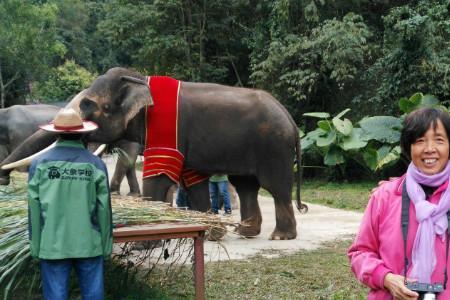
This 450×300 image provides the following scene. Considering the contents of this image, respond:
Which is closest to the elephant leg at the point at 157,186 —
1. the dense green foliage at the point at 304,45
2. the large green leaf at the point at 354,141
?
the large green leaf at the point at 354,141

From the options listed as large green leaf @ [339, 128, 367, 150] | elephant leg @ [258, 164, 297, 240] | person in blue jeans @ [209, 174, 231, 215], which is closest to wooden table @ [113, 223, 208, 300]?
elephant leg @ [258, 164, 297, 240]

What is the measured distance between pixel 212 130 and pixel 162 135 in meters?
0.60

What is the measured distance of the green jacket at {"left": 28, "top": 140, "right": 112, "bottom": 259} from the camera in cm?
372

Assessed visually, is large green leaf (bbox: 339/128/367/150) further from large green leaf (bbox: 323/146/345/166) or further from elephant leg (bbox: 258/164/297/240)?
elephant leg (bbox: 258/164/297/240)

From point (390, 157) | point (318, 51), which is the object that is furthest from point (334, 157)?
point (318, 51)

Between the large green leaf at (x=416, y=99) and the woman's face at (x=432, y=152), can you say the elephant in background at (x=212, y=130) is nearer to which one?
the woman's face at (x=432, y=152)

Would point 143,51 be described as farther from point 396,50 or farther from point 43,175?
point 43,175

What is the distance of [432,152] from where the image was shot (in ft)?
8.07

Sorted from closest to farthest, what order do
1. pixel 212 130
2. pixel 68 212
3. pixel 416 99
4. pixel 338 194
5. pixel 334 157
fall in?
pixel 68 212, pixel 212 130, pixel 338 194, pixel 416 99, pixel 334 157

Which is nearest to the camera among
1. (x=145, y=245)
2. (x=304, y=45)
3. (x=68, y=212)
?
(x=68, y=212)

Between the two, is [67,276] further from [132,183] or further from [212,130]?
[132,183]

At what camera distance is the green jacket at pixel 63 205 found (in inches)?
146

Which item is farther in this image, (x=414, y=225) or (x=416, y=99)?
(x=416, y=99)

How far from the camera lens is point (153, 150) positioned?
6.97 m
